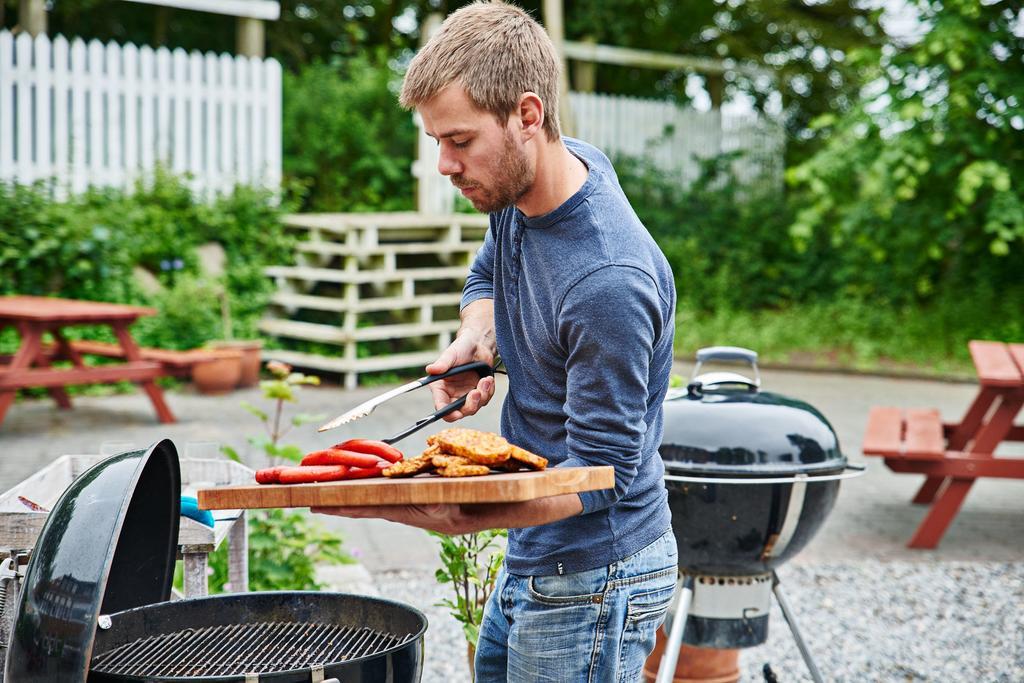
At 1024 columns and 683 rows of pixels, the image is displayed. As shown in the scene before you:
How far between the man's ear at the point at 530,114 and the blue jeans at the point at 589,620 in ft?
2.65

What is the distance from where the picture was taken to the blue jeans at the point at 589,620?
2084 millimetres

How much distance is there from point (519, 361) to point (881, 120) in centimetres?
1077

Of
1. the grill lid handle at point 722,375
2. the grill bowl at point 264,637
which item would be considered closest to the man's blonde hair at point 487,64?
the grill bowl at point 264,637

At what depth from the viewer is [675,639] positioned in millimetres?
3266

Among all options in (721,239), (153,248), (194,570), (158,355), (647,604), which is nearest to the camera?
(647,604)

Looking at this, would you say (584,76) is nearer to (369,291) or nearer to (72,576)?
(369,291)

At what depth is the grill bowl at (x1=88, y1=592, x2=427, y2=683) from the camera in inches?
89.6

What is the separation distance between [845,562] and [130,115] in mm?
7944

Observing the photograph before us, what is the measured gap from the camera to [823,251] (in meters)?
15.4

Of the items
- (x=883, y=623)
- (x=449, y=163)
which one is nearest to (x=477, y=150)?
(x=449, y=163)

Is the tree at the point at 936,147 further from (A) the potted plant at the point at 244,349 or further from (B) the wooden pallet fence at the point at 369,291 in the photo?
(A) the potted plant at the point at 244,349

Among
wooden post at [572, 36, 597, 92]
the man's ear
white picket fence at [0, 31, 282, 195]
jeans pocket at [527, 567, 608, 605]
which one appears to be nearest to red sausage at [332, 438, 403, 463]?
jeans pocket at [527, 567, 608, 605]

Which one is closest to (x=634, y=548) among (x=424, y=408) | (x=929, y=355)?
(x=424, y=408)

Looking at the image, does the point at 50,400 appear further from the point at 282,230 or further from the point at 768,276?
the point at 768,276
